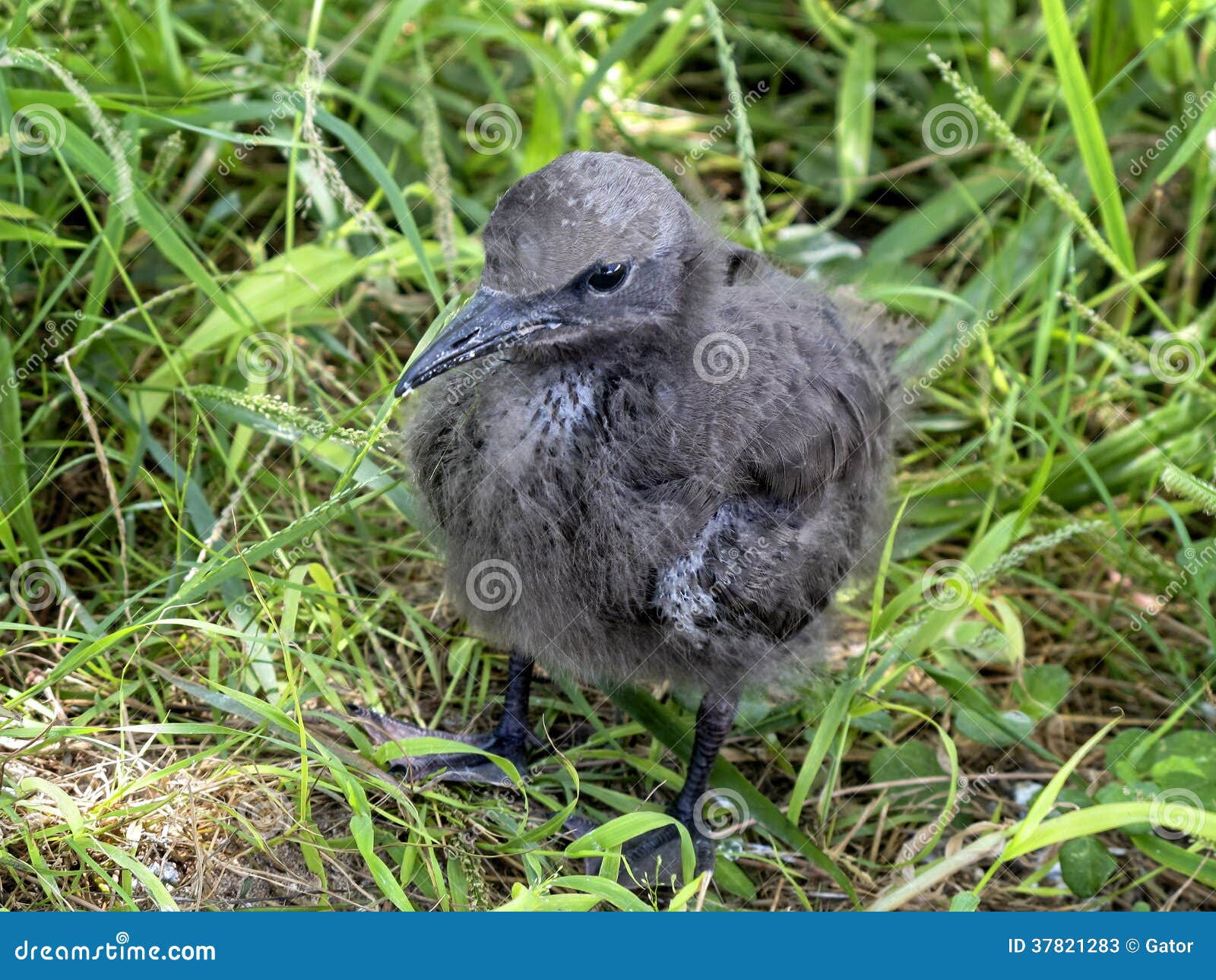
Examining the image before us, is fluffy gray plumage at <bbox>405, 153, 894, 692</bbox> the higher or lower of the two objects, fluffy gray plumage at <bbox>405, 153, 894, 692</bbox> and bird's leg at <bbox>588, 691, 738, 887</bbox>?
the higher

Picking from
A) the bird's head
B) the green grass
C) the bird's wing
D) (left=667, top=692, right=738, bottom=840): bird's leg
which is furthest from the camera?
(left=667, top=692, right=738, bottom=840): bird's leg

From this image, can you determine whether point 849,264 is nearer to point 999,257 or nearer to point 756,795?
point 999,257

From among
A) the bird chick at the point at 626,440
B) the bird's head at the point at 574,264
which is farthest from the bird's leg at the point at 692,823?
the bird's head at the point at 574,264

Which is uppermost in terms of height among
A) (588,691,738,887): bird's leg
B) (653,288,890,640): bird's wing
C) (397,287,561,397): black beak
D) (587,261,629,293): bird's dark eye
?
(587,261,629,293): bird's dark eye

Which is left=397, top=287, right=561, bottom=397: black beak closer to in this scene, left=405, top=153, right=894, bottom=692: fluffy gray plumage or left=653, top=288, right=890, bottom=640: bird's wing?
left=405, top=153, right=894, bottom=692: fluffy gray plumage

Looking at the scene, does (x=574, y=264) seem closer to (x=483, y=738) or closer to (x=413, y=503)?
(x=413, y=503)

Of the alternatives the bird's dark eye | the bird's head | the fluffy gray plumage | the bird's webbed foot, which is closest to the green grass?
Answer: the bird's webbed foot

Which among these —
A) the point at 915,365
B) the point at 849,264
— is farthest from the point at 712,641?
the point at 849,264

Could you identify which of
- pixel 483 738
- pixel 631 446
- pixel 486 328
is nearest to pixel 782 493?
pixel 631 446

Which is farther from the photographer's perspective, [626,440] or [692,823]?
[692,823]
